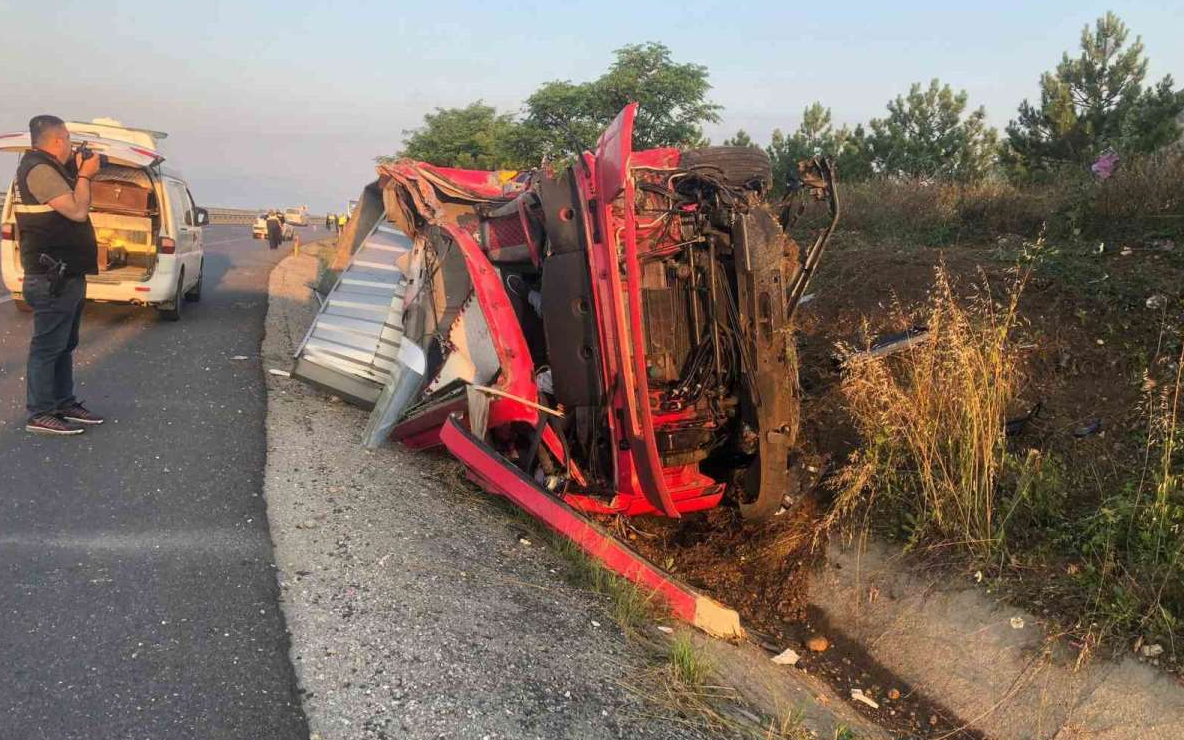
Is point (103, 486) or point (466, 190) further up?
point (466, 190)

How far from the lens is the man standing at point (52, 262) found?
16.3 feet

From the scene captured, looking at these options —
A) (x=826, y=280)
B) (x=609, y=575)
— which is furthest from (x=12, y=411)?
(x=826, y=280)

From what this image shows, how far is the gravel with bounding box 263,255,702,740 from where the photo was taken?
2637mm

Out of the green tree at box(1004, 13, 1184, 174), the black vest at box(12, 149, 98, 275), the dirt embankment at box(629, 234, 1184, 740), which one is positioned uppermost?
the green tree at box(1004, 13, 1184, 174)

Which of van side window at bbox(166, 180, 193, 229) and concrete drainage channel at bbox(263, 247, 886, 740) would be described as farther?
van side window at bbox(166, 180, 193, 229)

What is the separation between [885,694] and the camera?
392cm

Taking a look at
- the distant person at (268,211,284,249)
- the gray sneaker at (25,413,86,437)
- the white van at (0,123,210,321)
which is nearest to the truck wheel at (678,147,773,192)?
the gray sneaker at (25,413,86,437)

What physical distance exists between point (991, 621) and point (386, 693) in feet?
9.09

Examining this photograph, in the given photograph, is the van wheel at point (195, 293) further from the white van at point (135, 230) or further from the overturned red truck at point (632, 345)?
the overturned red truck at point (632, 345)

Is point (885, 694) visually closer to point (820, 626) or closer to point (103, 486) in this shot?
point (820, 626)

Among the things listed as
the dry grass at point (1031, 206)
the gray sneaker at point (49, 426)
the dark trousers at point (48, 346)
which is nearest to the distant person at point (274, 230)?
the dry grass at point (1031, 206)

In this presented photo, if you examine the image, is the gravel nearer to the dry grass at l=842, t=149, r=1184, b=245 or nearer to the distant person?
the dry grass at l=842, t=149, r=1184, b=245

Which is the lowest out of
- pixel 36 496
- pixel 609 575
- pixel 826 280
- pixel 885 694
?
pixel 885 694

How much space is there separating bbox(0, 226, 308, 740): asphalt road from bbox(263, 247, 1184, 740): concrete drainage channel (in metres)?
0.16
